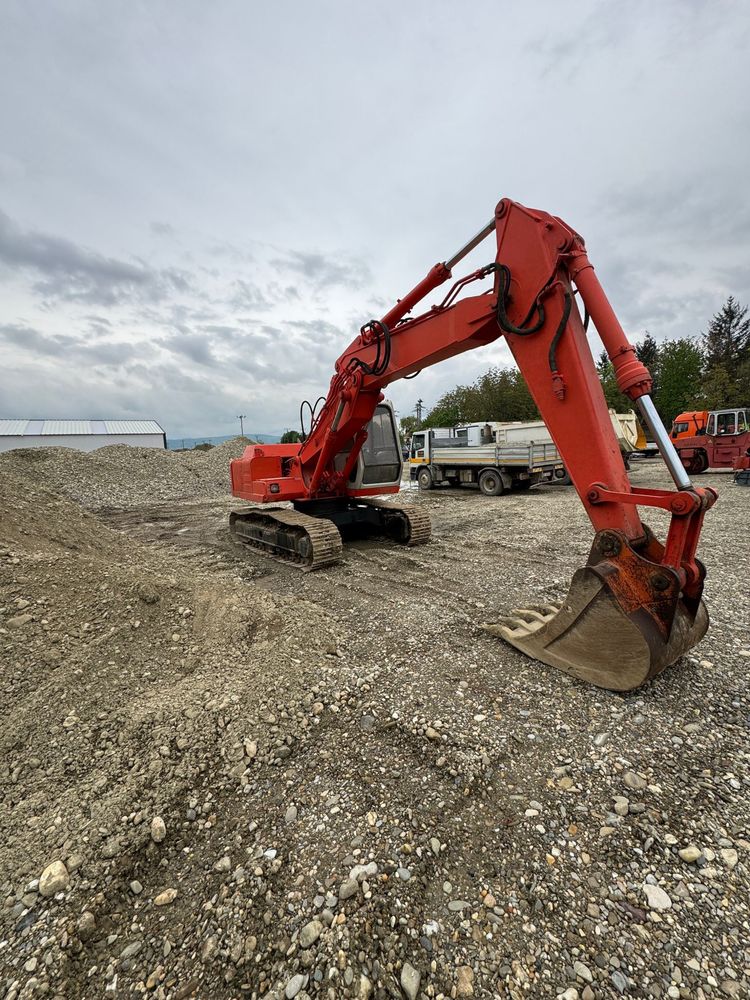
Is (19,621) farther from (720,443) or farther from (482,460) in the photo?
(720,443)

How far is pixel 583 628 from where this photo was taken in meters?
3.33

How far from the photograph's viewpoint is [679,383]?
40375 mm

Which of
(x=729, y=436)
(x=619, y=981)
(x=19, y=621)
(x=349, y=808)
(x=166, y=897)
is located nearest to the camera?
(x=619, y=981)

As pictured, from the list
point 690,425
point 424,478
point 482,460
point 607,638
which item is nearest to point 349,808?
point 607,638

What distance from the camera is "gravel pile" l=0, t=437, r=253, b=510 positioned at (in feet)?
57.2

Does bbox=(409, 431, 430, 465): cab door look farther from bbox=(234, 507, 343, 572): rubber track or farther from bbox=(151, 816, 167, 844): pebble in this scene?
bbox=(151, 816, 167, 844): pebble

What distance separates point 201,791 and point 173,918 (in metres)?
0.68

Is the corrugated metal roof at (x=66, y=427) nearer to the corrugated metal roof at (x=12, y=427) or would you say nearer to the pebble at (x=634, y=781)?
the corrugated metal roof at (x=12, y=427)

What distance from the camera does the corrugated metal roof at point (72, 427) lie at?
48331mm

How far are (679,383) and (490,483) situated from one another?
117 ft

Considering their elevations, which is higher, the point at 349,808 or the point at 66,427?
the point at 66,427

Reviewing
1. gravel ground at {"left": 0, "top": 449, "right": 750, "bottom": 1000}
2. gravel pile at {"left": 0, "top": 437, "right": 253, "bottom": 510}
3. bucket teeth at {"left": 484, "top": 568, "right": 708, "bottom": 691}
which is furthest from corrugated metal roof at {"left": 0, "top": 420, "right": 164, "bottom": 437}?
bucket teeth at {"left": 484, "top": 568, "right": 708, "bottom": 691}

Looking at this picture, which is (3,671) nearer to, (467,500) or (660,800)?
(660,800)

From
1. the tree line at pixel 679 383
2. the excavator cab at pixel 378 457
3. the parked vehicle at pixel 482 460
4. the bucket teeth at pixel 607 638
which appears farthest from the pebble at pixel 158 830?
the tree line at pixel 679 383
